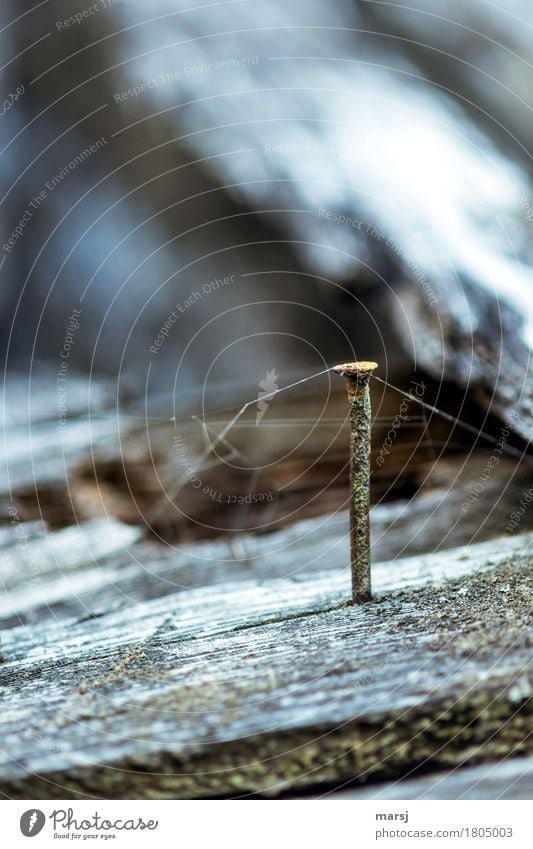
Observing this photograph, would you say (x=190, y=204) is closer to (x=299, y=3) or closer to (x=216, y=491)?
(x=299, y=3)

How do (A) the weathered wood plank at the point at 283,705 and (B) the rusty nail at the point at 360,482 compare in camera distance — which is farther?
(B) the rusty nail at the point at 360,482
